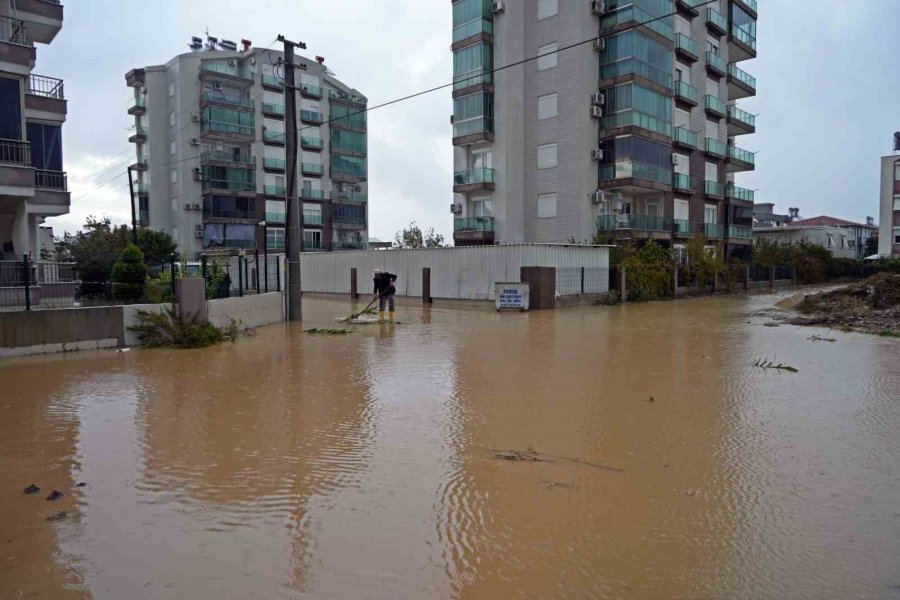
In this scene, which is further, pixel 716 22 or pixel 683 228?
pixel 716 22

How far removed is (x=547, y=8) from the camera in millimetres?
36594

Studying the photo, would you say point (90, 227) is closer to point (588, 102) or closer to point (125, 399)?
point (588, 102)

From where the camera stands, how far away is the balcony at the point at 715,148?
42.5 meters

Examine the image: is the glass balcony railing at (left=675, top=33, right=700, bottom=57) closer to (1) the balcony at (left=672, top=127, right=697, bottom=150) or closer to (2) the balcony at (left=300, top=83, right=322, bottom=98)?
(1) the balcony at (left=672, top=127, right=697, bottom=150)

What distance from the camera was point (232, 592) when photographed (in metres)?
3.35

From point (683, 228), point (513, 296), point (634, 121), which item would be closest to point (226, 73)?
point (634, 121)

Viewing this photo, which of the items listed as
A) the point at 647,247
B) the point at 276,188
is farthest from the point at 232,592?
the point at 276,188

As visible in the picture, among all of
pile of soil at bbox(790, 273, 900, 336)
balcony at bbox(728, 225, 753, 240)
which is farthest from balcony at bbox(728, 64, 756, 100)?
pile of soil at bbox(790, 273, 900, 336)

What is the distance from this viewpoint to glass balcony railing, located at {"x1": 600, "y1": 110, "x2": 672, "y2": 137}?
35125 millimetres

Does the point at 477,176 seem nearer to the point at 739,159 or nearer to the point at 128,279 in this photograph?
the point at 739,159

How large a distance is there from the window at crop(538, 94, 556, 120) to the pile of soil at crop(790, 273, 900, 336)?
63.4 ft

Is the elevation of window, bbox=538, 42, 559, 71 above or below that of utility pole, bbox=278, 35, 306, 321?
above

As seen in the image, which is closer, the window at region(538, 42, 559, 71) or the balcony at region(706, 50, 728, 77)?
the window at region(538, 42, 559, 71)

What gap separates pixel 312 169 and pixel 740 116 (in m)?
39.1
